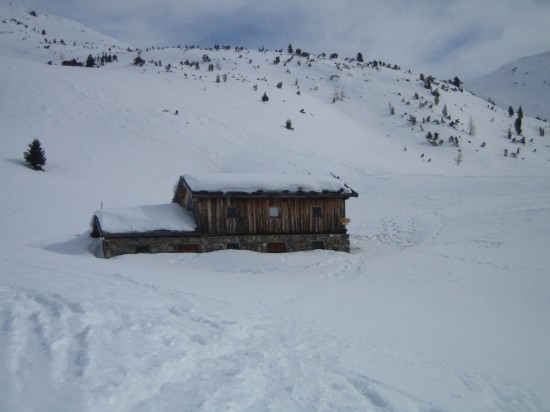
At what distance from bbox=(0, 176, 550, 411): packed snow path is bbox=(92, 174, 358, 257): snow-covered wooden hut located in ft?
10.1

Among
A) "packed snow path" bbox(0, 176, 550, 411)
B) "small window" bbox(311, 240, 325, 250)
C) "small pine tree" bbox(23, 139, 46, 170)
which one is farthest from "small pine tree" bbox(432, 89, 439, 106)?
"small pine tree" bbox(23, 139, 46, 170)

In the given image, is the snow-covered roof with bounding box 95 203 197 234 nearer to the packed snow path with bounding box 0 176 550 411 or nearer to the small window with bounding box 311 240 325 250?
the packed snow path with bounding box 0 176 550 411

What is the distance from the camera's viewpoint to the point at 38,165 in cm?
3506

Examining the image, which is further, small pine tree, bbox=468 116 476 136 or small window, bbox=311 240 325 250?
small pine tree, bbox=468 116 476 136

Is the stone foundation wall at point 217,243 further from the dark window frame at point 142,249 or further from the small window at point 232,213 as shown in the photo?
the small window at point 232,213

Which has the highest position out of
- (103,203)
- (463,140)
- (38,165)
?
(463,140)

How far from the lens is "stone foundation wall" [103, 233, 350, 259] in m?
21.4

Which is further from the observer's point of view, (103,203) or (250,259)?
(103,203)

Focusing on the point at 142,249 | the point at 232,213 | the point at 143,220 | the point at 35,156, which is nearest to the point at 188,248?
the point at 142,249

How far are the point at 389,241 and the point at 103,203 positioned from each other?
2130 cm

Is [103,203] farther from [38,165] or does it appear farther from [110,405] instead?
[110,405]

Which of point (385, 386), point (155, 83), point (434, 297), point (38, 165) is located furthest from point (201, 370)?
point (155, 83)

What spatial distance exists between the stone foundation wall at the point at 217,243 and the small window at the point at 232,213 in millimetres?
1185

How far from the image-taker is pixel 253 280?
1628cm
